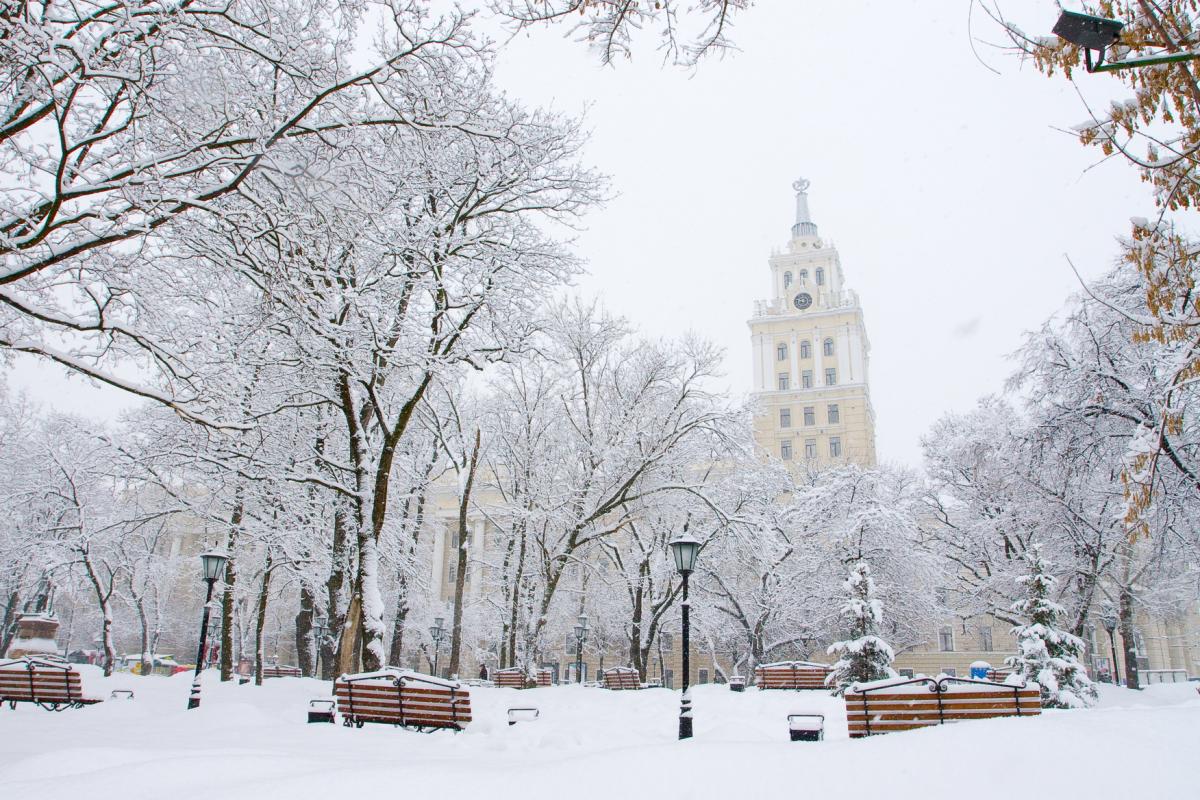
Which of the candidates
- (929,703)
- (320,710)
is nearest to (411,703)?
(320,710)

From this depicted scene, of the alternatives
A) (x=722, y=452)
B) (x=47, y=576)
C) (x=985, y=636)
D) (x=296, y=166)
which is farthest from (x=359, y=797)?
(x=985, y=636)

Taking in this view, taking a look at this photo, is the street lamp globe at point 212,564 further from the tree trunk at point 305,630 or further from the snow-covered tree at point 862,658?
the snow-covered tree at point 862,658

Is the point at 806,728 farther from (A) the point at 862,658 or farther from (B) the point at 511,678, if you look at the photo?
(B) the point at 511,678

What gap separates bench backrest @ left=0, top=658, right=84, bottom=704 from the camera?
13.5 metres

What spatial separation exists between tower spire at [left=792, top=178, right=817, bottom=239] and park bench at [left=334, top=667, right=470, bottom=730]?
249 feet

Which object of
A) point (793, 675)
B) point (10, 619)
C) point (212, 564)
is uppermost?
point (212, 564)

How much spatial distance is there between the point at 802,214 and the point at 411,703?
8114 cm

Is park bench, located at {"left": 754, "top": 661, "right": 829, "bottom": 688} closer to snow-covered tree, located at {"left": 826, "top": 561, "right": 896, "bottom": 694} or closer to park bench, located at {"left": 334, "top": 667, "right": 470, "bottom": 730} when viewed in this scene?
snow-covered tree, located at {"left": 826, "top": 561, "right": 896, "bottom": 694}

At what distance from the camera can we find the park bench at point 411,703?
36.1 ft

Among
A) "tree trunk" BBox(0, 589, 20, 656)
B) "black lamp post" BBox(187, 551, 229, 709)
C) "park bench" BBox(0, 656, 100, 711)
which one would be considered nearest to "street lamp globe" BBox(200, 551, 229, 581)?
"black lamp post" BBox(187, 551, 229, 709)

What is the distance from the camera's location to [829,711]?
1459 cm

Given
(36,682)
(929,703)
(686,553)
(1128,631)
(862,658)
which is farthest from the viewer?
(1128,631)

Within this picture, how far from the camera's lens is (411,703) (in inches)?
435

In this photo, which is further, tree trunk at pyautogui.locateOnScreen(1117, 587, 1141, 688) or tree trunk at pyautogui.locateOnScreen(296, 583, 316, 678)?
tree trunk at pyautogui.locateOnScreen(1117, 587, 1141, 688)
